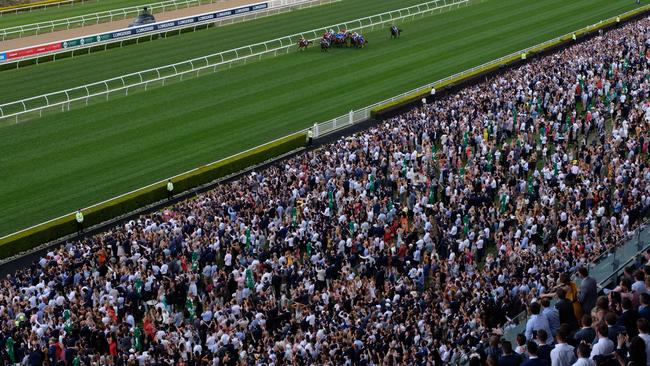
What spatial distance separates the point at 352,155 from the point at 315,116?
27.6 ft

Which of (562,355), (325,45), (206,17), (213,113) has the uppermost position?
(206,17)

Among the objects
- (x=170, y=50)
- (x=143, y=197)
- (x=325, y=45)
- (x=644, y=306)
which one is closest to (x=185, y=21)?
(x=170, y=50)

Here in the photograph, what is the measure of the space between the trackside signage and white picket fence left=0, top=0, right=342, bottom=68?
0.16m

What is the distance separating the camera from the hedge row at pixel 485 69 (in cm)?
3422

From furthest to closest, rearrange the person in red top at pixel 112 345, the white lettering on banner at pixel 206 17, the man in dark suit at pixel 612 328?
the white lettering on banner at pixel 206 17
the person in red top at pixel 112 345
the man in dark suit at pixel 612 328

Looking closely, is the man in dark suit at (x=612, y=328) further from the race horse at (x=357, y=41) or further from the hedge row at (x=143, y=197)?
the race horse at (x=357, y=41)

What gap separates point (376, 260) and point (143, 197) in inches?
375

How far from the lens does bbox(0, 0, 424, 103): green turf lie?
38062mm

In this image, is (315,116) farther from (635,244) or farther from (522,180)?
(635,244)

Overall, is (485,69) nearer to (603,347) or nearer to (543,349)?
(543,349)

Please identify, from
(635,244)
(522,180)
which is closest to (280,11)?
(522,180)

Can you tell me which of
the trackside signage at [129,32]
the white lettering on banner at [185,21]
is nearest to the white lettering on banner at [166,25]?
the trackside signage at [129,32]

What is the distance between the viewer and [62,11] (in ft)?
180

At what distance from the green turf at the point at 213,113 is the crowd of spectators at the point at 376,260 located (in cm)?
382
